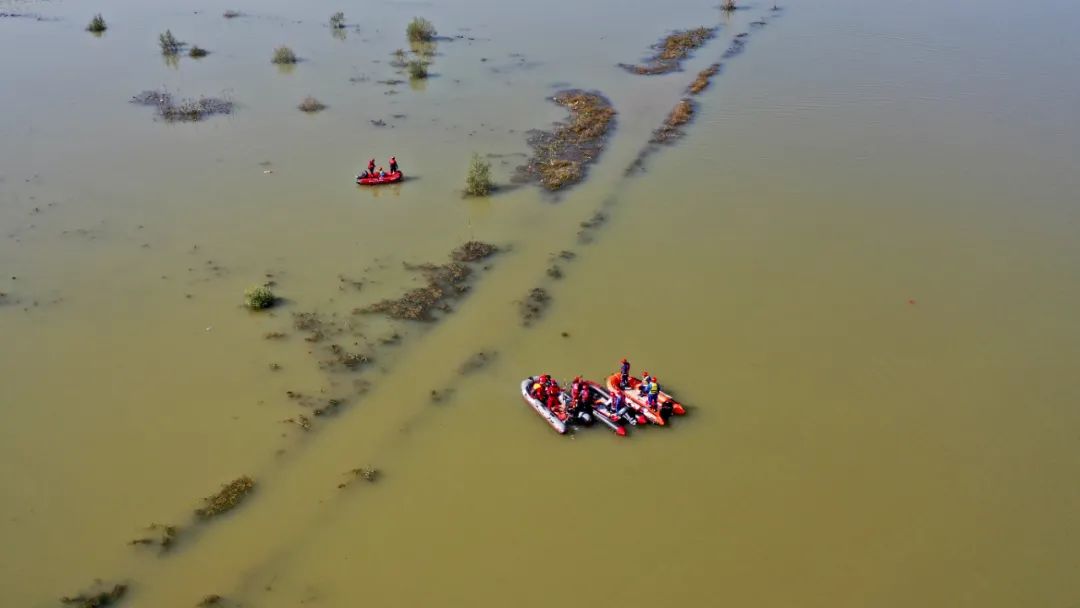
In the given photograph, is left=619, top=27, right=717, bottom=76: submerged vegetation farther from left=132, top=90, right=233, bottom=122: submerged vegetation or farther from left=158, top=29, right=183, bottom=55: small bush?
left=158, top=29, right=183, bottom=55: small bush

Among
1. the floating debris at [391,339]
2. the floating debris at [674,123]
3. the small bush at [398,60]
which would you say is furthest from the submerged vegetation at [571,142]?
the floating debris at [391,339]

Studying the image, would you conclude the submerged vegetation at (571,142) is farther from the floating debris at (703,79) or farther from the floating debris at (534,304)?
the floating debris at (534,304)

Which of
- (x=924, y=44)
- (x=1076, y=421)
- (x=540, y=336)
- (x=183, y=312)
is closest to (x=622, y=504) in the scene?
(x=540, y=336)

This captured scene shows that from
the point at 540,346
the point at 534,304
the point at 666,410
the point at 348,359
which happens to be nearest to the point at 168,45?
the point at 348,359

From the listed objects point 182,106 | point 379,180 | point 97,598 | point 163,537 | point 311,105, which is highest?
point 311,105

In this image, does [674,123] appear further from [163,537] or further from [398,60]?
[163,537]

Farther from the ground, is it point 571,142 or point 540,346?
point 571,142

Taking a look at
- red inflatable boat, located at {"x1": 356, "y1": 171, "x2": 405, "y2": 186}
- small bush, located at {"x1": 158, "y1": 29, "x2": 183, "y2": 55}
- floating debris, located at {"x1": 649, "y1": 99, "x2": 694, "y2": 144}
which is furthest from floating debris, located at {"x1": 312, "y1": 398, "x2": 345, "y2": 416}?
small bush, located at {"x1": 158, "y1": 29, "x2": 183, "y2": 55}
